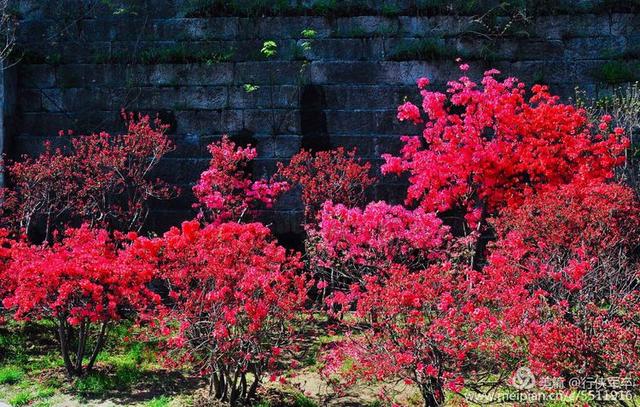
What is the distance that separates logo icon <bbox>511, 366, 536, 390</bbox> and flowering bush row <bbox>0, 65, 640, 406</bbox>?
6cm

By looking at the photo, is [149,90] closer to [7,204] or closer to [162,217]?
[162,217]

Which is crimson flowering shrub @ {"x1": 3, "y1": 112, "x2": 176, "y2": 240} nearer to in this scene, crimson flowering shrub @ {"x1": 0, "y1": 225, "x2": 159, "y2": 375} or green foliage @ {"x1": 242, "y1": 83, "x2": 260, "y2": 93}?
green foliage @ {"x1": 242, "y1": 83, "x2": 260, "y2": 93}

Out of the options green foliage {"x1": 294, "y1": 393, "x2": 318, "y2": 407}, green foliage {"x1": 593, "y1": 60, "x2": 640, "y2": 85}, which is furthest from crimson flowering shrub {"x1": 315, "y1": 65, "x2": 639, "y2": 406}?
green foliage {"x1": 593, "y1": 60, "x2": 640, "y2": 85}

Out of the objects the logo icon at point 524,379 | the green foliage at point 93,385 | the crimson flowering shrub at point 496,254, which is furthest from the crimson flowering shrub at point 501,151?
the green foliage at point 93,385

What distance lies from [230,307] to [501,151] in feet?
12.8

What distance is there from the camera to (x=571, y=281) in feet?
17.1

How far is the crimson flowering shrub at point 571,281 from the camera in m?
4.62

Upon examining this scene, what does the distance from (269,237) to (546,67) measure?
14.7 ft

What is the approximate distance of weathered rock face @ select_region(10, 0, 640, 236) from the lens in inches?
339

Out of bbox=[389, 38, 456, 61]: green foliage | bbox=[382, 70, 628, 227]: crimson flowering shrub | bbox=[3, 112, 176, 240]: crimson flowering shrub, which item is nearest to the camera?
bbox=[382, 70, 628, 227]: crimson flowering shrub

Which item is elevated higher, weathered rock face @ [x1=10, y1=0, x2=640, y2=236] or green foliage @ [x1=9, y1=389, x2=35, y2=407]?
weathered rock face @ [x1=10, y1=0, x2=640, y2=236]

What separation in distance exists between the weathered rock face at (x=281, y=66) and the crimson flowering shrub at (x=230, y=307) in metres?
3.25

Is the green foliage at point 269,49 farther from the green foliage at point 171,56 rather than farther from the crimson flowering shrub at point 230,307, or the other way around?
the crimson flowering shrub at point 230,307

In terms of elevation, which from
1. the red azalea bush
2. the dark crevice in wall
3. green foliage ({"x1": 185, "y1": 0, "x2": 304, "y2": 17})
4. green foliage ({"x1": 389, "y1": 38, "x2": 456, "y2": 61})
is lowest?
the red azalea bush
